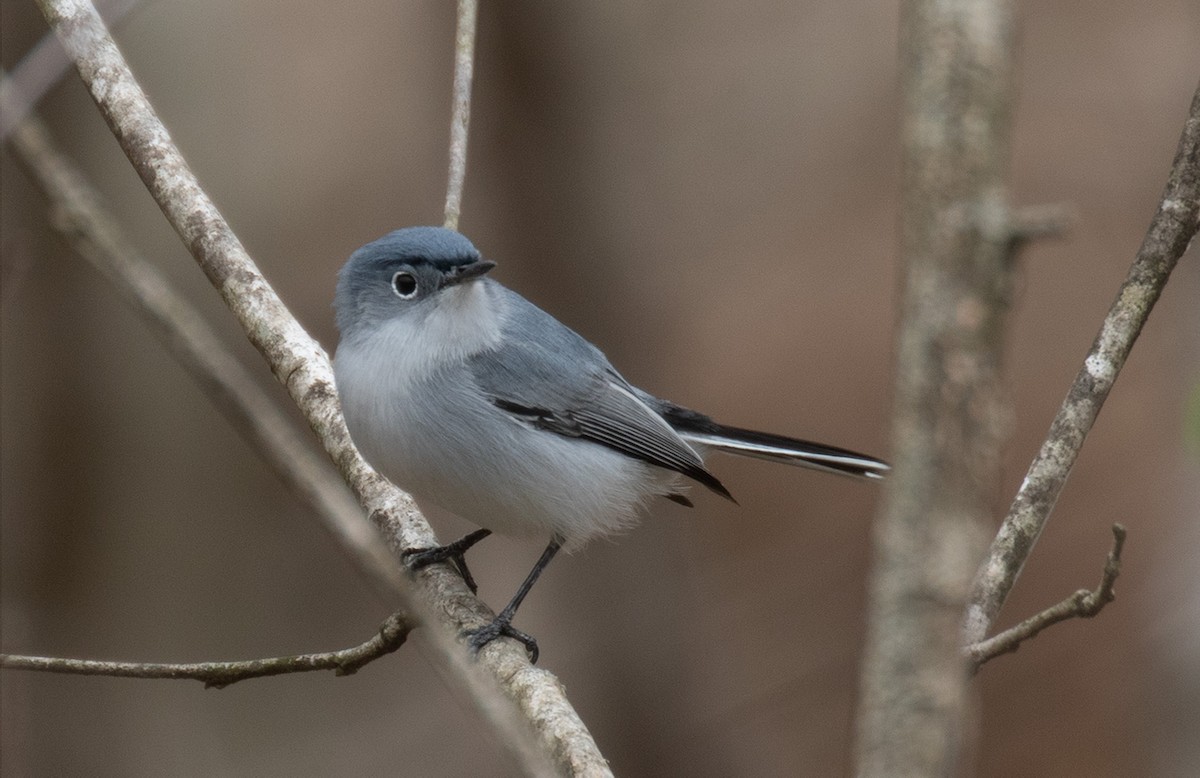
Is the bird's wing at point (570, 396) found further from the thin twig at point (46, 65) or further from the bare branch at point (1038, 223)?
the bare branch at point (1038, 223)

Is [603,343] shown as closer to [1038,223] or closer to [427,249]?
[427,249]

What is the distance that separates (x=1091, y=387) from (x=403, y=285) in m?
1.89

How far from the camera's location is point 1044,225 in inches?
30.7

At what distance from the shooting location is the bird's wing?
130 inches

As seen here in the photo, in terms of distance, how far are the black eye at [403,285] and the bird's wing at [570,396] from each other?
252 millimetres

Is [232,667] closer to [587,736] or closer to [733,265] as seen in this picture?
[587,736]

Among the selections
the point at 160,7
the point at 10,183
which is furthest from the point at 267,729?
the point at 160,7

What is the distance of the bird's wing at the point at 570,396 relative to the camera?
10.9 feet

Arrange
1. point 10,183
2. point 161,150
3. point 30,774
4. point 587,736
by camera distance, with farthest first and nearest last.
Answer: point 10,183, point 30,774, point 161,150, point 587,736

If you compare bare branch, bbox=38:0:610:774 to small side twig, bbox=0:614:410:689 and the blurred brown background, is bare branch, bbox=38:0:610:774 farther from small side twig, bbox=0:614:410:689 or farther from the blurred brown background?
the blurred brown background

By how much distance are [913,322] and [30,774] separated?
Result: 610 cm

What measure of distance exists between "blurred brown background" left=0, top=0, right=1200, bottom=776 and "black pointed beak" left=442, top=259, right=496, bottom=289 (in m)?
2.90

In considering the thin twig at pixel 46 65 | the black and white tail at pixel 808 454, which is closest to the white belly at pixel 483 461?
the black and white tail at pixel 808 454

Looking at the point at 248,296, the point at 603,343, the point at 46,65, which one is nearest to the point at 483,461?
the point at 248,296
